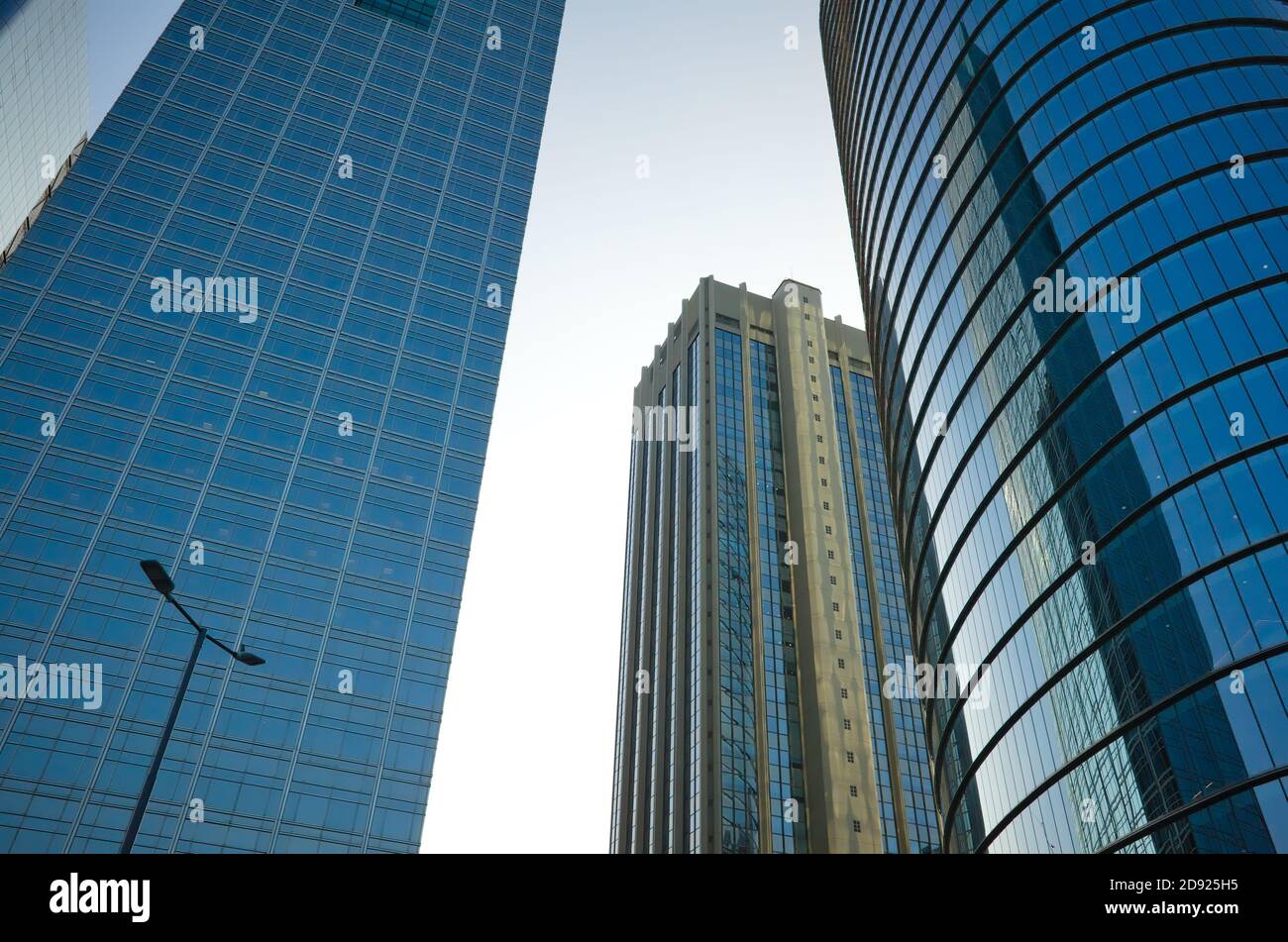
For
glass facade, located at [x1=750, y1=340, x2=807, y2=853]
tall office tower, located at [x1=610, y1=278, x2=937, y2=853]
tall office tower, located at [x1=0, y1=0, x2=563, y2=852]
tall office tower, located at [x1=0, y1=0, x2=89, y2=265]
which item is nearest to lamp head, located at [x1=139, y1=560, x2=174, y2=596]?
tall office tower, located at [x1=0, y1=0, x2=563, y2=852]

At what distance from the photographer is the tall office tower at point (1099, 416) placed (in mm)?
31922

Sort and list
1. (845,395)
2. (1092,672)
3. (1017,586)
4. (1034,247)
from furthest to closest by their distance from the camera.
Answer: (845,395)
(1034,247)
(1017,586)
(1092,672)

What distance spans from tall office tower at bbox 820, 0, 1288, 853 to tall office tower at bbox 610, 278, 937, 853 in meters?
50.4

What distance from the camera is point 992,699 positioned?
40.8 metres

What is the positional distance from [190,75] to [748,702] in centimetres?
8356

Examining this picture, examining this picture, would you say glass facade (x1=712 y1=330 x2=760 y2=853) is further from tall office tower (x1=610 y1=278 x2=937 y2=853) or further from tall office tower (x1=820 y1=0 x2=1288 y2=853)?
tall office tower (x1=820 y1=0 x2=1288 y2=853)

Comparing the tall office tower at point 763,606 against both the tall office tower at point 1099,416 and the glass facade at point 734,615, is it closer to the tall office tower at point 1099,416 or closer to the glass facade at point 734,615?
the glass facade at point 734,615

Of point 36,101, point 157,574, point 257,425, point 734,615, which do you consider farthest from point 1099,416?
point 36,101

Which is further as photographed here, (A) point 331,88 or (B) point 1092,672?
(A) point 331,88

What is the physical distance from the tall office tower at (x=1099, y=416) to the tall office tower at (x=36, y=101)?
72.3m

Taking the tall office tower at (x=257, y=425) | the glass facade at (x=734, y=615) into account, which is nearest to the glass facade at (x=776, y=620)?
the glass facade at (x=734, y=615)
